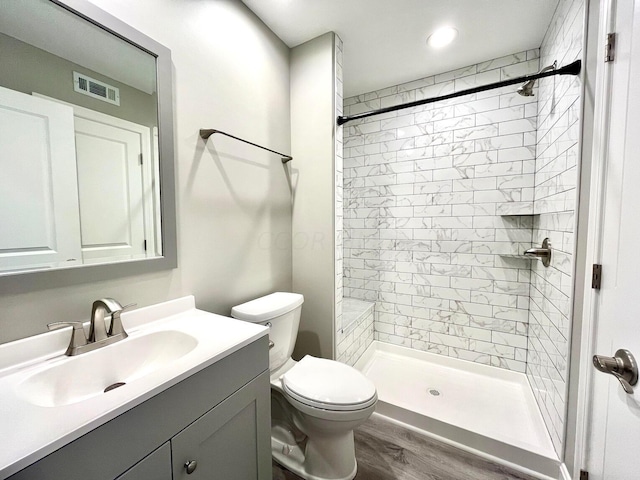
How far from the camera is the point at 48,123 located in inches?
34.0

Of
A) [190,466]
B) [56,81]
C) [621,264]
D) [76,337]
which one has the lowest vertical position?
[190,466]

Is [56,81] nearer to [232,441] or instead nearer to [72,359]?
[72,359]

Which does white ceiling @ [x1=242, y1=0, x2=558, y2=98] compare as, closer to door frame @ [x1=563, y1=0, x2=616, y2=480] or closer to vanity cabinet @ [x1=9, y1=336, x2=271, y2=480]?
door frame @ [x1=563, y1=0, x2=616, y2=480]

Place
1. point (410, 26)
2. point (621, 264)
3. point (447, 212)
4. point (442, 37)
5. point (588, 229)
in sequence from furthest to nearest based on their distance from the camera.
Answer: point (447, 212)
point (442, 37)
point (410, 26)
point (588, 229)
point (621, 264)

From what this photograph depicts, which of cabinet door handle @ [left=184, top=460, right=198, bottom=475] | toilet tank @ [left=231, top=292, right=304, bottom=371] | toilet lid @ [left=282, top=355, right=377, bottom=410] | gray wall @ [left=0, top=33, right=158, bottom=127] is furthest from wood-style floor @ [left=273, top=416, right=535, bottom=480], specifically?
gray wall @ [left=0, top=33, right=158, bottom=127]

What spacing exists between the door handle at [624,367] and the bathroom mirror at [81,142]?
4.99ft

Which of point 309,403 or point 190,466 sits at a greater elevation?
point 190,466

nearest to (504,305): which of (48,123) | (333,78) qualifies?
(333,78)

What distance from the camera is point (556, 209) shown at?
56.4 inches

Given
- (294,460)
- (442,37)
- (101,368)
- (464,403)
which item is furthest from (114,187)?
(464,403)

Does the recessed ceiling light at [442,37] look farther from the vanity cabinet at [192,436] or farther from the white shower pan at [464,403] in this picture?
the white shower pan at [464,403]

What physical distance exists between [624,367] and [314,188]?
1574mm

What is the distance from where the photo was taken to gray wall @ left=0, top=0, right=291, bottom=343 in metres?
0.91

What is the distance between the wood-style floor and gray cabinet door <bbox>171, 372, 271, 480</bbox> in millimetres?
529
